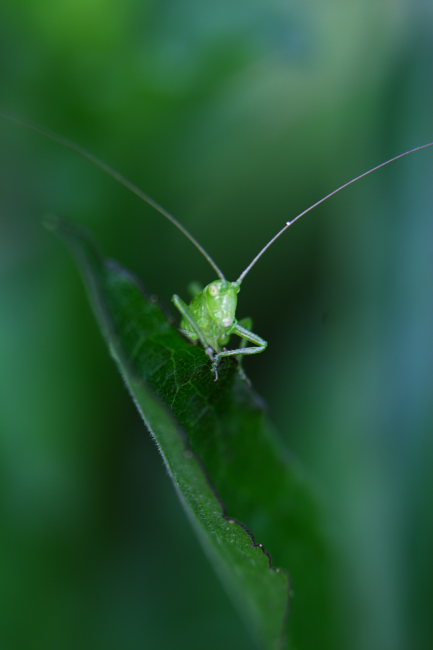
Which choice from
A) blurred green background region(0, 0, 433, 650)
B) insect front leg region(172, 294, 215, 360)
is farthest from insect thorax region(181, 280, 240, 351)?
blurred green background region(0, 0, 433, 650)

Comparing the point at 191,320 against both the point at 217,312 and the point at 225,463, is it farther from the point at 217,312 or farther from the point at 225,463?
the point at 225,463

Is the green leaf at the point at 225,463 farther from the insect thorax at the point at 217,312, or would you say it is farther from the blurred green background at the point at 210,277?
the insect thorax at the point at 217,312

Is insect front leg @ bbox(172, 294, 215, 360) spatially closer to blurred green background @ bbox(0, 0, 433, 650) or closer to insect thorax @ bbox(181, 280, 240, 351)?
insect thorax @ bbox(181, 280, 240, 351)

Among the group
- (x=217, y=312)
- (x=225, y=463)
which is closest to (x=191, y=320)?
(x=217, y=312)

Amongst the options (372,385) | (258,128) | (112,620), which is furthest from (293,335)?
(112,620)

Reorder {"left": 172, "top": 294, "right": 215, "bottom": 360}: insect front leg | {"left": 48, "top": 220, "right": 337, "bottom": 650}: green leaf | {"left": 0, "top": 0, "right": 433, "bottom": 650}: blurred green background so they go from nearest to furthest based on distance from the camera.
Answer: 1. {"left": 48, "top": 220, "right": 337, "bottom": 650}: green leaf
2. {"left": 0, "top": 0, "right": 433, "bottom": 650}: blurred green background
3. {"left": 172, "top": 294, "right": 215, "bottom": 360}: insect front leg

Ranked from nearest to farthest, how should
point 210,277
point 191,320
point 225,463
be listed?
point 225,463
point 191,320
point 210,277

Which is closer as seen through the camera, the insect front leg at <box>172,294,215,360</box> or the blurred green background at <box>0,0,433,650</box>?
the blurred green background at <box>0,0,433,650</box>
